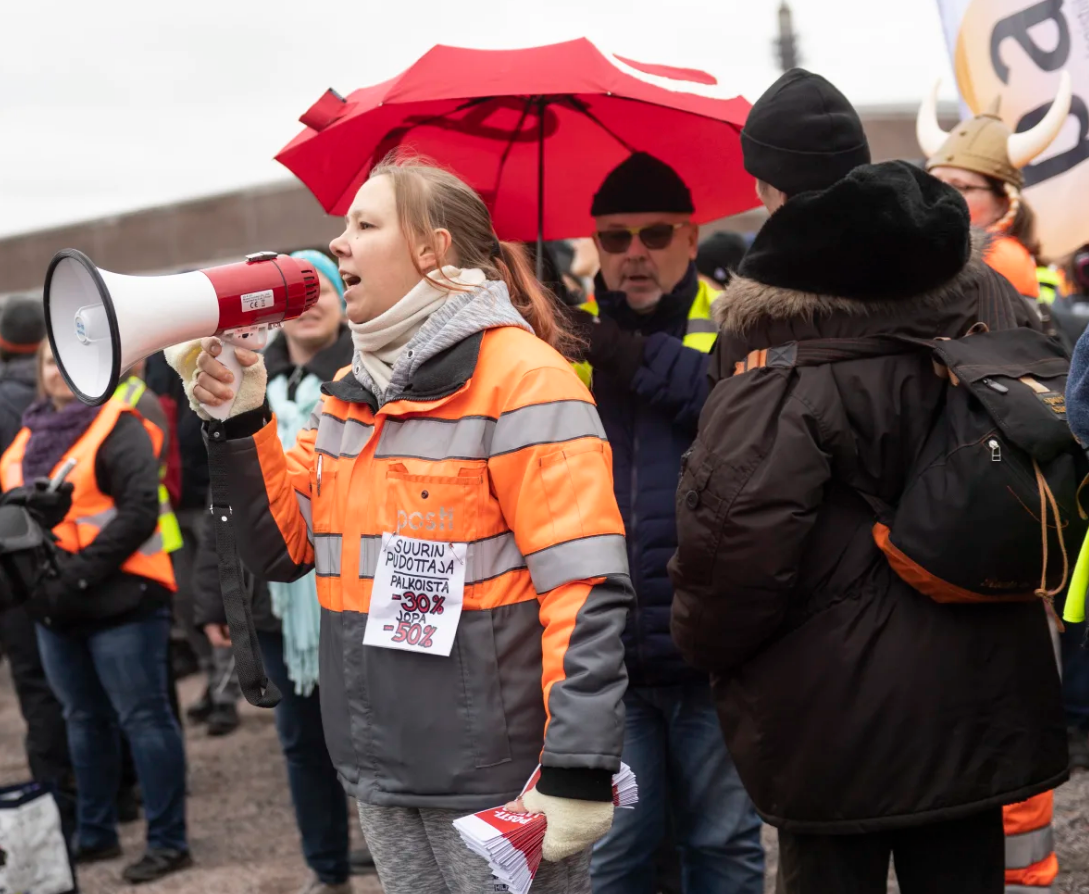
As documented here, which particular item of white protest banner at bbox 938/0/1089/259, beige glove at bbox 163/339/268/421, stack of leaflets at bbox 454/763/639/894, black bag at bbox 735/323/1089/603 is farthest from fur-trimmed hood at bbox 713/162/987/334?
white protest banner at bbox 938/0/1089/259

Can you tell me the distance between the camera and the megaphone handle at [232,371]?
2.54 m

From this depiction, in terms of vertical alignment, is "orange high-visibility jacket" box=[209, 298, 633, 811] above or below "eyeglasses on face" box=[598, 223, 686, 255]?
below

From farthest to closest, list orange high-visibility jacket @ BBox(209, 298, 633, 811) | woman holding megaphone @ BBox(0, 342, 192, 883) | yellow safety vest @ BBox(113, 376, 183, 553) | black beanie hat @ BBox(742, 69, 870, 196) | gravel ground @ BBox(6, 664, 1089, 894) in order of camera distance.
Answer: yellow safety vest @ BBox(113, 376, 183, 553)
woman holding megaphone @ BBox(0, 342, 192, 883)
gravel ground @ BBox(6, 664, 1089, 894)
black beanie hat @ BBox(742, 69, 870, 196)
orange high-visibility jacket @ BBox(209, 298, 633, 811)

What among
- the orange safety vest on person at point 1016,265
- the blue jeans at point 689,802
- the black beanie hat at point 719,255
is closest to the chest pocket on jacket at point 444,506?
the blue jeans at point 689,802

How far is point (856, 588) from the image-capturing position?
8.34 feet

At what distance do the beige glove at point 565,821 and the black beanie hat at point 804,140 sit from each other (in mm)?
1357

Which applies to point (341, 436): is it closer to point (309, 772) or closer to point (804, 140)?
point (804, 140)

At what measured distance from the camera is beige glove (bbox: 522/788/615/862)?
2.18 m

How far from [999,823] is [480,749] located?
3.45 feet

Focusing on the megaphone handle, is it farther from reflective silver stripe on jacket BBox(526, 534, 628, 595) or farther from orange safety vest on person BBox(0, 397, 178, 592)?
orange safety vest on person BBox(0, 397, 178, 592)

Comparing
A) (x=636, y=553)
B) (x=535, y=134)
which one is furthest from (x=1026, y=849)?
(x=535, y=134)

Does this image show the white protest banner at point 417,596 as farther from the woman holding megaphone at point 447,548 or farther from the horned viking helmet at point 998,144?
the horned viking helmet at point 998,144

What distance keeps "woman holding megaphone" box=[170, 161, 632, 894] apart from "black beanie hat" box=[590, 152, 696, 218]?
0.93 meters

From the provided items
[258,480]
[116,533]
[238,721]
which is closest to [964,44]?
[258,480]
